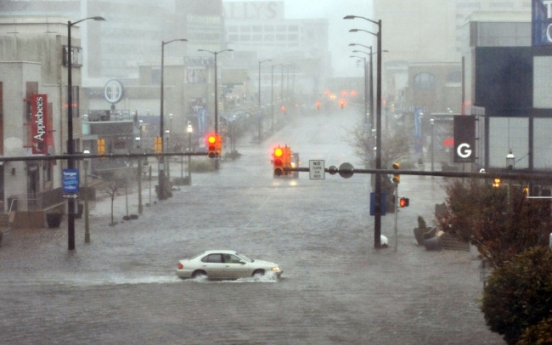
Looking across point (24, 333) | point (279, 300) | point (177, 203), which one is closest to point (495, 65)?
point (177, 203)

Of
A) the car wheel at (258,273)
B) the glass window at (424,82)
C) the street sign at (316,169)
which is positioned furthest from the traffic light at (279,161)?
the glass window at (424,82)

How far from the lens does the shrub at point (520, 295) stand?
1700cm

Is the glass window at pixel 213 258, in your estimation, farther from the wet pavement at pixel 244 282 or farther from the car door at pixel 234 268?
the wet pavement at pixel 244 282

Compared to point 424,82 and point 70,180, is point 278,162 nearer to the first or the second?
point 70,180

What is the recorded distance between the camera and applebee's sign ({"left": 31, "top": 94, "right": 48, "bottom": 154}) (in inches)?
1697

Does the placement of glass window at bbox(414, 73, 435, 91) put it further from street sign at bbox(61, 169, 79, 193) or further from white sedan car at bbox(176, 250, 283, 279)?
white sedan car at bbox(176, 250, 283, 279)

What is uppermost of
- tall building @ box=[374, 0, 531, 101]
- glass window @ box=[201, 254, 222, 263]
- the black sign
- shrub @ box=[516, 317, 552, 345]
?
tall building @ box=[374, 0, 531, 101]

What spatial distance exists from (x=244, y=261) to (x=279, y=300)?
4.25m

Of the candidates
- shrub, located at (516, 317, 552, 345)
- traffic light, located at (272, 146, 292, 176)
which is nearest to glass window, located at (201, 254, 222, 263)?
traffic light, located at (272, 146, 292, 176)

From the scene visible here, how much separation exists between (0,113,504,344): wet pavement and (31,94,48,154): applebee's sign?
3.86 metres

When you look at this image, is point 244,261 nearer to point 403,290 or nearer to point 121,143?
point 403,290

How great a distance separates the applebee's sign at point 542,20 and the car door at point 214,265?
24.1 m

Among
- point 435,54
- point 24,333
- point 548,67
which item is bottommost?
point 24,333

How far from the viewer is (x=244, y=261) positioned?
28531mm
